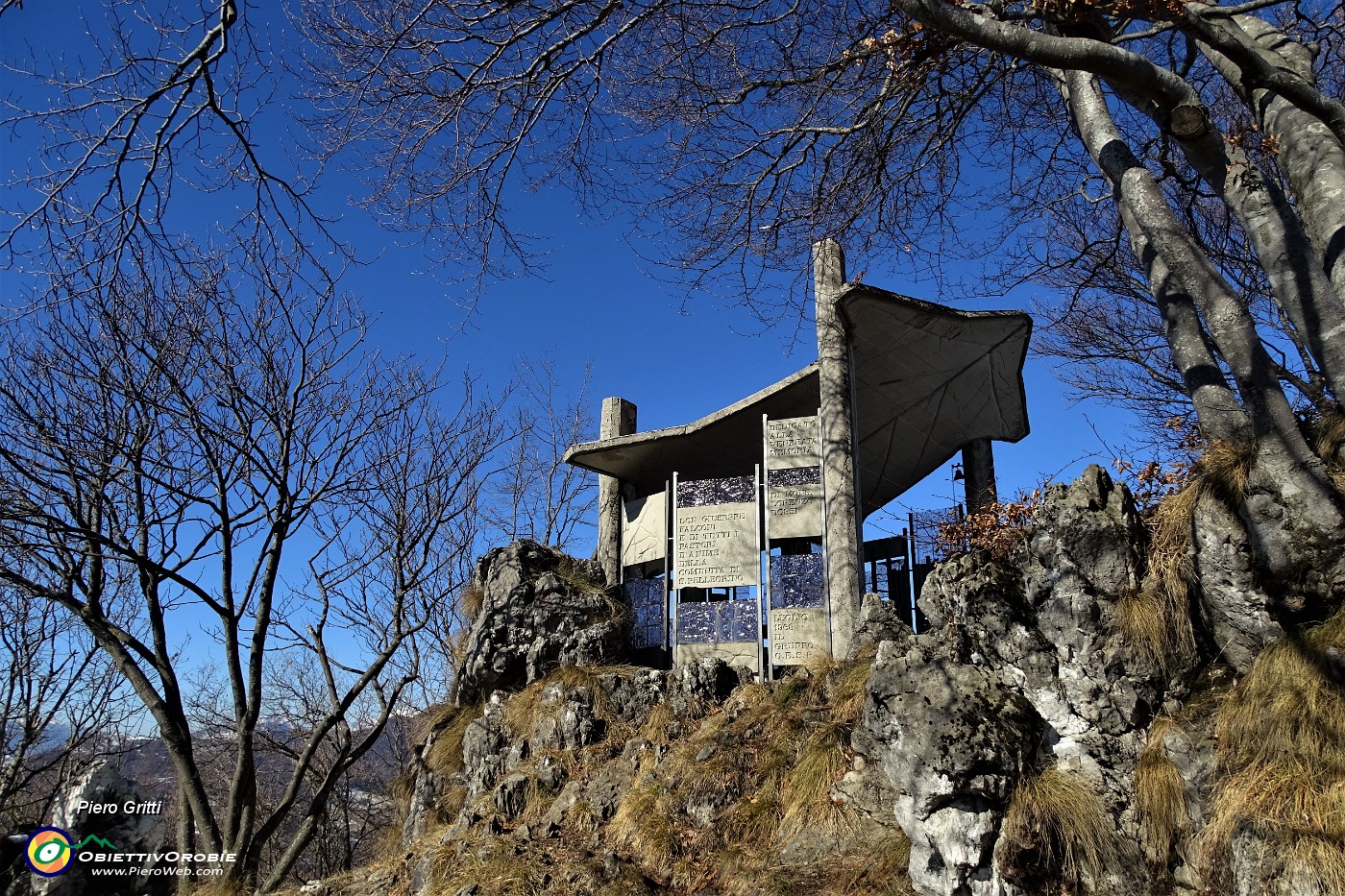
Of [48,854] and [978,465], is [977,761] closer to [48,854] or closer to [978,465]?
[978,465]

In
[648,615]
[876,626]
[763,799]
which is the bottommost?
[763,799]

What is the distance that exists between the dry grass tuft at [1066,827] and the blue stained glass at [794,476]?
5.06 m

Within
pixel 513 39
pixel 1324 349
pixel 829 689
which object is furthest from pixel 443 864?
pixel 1324 349

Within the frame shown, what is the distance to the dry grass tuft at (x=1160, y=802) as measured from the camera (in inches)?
163

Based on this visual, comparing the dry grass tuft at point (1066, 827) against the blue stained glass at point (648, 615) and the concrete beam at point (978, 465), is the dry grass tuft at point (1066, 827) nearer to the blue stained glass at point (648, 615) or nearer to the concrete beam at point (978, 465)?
the blue stained glass at point (648, 615)

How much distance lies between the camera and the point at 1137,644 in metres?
4.65

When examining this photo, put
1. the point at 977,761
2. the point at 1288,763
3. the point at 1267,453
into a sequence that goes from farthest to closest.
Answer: the point at 977,761 → the point at 1267,453 → the point at 1288,763

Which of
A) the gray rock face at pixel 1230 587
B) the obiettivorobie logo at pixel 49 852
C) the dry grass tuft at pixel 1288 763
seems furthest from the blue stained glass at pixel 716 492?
the obiettivorobie logo at pixel 49 852

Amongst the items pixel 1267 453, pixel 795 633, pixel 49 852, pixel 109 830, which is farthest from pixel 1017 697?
pixel 49 852

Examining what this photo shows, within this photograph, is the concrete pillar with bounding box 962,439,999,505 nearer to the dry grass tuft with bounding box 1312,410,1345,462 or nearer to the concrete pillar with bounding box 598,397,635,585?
the concrete pillar with bounding box 598,397,635,585

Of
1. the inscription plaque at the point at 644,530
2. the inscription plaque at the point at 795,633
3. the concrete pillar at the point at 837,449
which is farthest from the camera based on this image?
the inscription plaque at the point at 644,530

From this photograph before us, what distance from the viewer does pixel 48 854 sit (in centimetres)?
853

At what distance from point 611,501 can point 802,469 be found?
2.88 m

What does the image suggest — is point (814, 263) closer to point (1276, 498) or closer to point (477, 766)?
point (1276, 498)
